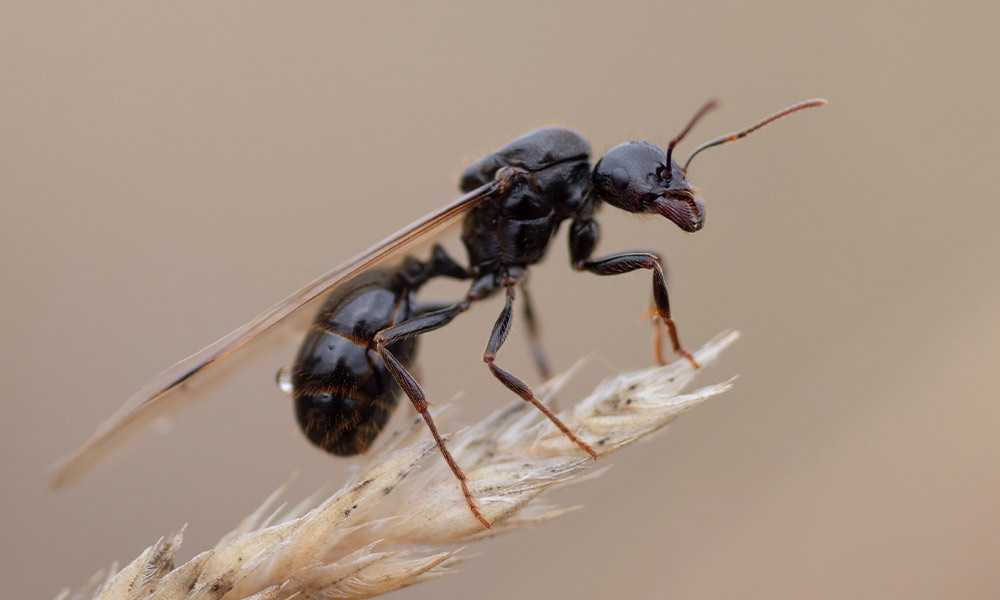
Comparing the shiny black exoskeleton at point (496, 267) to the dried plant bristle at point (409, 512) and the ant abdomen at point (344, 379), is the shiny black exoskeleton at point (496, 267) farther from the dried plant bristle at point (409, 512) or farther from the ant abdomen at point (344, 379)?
the dried plant bristle at point (409, 512)

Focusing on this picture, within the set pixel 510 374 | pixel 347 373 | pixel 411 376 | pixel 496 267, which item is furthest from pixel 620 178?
pixel 347 373

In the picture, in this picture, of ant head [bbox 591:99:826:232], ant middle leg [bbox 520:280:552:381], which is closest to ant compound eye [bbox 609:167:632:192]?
ant head [bbox 591:99:826:232]

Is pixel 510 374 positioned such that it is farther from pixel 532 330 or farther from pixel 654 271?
pixel 532 330

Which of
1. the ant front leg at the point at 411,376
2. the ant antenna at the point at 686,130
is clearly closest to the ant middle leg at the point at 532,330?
the ant front leg at the point at 411,376

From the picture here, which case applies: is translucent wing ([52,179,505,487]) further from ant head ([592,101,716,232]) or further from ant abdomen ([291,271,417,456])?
ant head ([592,101,716,232])

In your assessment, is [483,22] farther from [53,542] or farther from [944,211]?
[53,542]

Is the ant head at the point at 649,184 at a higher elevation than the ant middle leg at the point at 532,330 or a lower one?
higher
